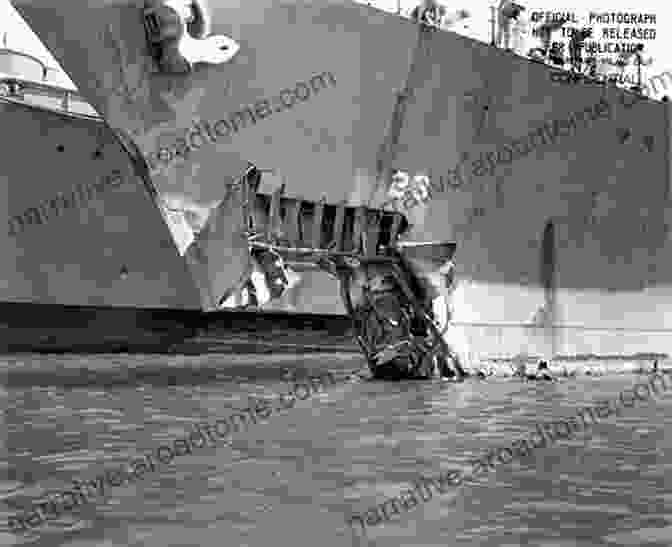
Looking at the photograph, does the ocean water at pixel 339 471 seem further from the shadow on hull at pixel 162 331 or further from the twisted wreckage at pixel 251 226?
the shadow on hull at pixel 162 331

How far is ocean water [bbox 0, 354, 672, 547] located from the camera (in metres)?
4.38

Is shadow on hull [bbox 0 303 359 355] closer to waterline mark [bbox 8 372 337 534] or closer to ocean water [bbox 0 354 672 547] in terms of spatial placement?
ocean water [bbox 0 354 672 547]

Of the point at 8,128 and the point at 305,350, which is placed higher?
the point at 8,128

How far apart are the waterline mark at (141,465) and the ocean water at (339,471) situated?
Result: 9 cm

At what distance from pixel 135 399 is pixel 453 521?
22.6 ft

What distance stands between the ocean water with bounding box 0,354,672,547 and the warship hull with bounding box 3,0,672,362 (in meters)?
3.49

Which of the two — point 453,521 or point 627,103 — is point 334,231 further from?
point 453,521

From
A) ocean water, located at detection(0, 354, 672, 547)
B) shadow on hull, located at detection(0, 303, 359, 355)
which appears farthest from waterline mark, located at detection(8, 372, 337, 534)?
shadow on hull, located at detection(0, 303, 359, 355)

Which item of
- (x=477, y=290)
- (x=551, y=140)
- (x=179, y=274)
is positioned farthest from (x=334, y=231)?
(x=179, y=274)

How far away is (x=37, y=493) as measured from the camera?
5.16 metres

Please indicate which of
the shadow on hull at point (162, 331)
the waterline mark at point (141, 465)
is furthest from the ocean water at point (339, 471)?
the shadow on hull at point (162, 331)

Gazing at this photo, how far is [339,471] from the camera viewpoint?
5.89 m

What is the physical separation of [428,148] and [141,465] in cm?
917

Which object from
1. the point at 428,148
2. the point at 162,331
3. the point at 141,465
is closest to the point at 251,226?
the point at 428,148
